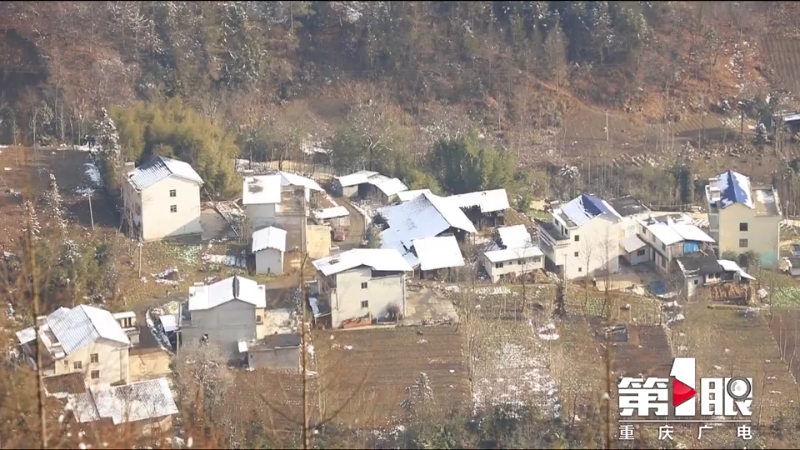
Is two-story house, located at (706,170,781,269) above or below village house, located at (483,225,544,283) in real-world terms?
above

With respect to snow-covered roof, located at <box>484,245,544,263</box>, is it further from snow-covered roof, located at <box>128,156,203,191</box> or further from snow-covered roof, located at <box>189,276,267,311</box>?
snow-covered roof, located at <box>128,156,203,191</box>

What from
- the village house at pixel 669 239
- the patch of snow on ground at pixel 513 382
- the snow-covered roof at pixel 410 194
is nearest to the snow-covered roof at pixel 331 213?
the snow-covered roof at pixel 410 194

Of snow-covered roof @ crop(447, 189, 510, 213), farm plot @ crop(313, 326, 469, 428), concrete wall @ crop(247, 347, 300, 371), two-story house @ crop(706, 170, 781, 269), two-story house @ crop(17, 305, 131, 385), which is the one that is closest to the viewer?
farm plot @ crop(313, 326, 469, 428)

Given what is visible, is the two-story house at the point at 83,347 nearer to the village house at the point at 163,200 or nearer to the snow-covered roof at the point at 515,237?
the village house at the point at 163,200

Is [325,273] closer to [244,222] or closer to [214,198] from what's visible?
[244,222]

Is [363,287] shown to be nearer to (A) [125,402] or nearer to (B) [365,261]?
(B) [365,261]

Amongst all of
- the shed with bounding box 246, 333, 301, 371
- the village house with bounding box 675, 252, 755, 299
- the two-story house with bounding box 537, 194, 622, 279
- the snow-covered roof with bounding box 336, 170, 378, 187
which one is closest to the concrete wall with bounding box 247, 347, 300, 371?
the shed with bounding box 246, 333, 301, 371
